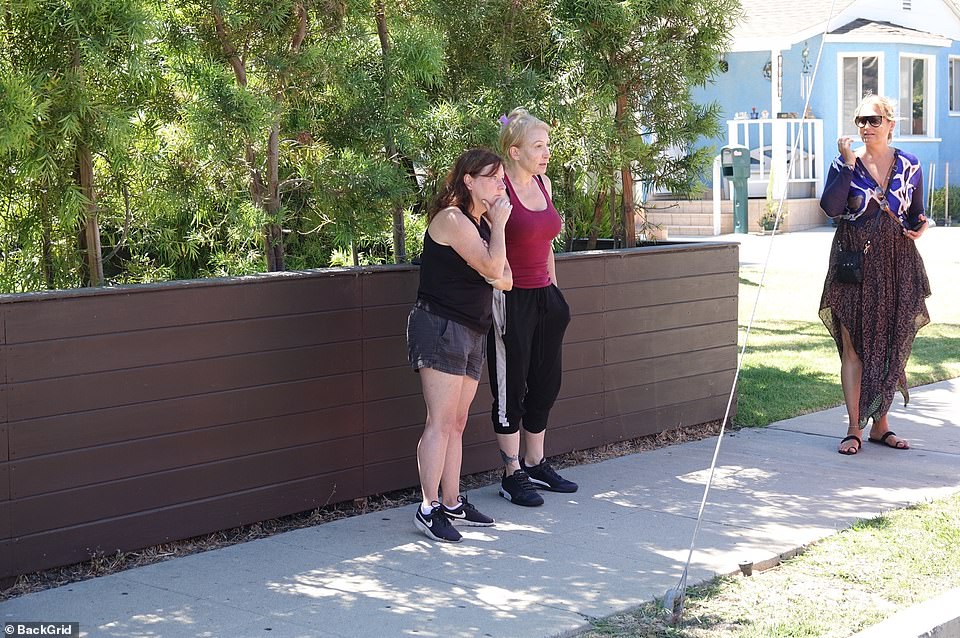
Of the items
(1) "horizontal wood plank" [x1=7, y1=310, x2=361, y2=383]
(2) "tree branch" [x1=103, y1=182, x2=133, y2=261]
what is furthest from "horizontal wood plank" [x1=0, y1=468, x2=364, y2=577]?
(2) "tree branch" [x1=103, y1=182, x2=133, y2=261]

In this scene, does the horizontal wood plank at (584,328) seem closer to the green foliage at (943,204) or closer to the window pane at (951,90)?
the green foliage at (943,204)

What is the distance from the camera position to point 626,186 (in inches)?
309

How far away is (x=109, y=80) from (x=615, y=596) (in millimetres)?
3044

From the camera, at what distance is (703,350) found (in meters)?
7.85

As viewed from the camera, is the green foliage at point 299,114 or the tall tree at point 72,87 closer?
the tall tree at point 72,87

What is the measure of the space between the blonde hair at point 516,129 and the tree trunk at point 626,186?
1.48 m

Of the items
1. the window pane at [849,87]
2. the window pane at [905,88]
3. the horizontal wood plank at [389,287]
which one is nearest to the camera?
the horizontal wood plank at [389,287]

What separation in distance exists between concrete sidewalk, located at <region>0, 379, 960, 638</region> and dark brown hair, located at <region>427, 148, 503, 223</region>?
1.52 metres

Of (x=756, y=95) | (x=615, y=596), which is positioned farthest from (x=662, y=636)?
(x=756, y=95)

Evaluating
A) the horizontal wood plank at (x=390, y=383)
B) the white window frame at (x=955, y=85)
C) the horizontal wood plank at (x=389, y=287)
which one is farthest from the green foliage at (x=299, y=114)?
the white window frame at (x=955, y=85)

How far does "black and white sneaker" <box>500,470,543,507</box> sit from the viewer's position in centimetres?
602

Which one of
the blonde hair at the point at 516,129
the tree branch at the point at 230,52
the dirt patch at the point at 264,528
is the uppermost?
the tree branch at the point at 230,52

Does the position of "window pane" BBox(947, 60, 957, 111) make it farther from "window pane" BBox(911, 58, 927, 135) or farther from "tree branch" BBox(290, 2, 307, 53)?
"tree branch" BBox(290, 2, 307, 53)

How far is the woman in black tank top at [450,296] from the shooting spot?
17.8 feet
